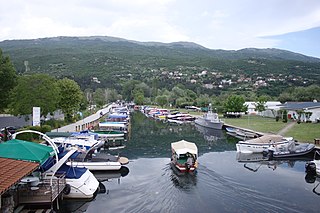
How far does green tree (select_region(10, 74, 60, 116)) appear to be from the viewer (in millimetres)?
34031

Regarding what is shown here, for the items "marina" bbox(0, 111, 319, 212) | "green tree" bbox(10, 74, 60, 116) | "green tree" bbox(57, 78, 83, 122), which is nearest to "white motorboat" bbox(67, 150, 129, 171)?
"marina" bbox(0, 111, 319, 212)

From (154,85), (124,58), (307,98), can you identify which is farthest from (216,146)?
(124,58)

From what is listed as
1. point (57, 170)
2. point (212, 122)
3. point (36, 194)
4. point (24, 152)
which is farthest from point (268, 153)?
point (212, 122)

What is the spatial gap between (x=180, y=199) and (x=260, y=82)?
12367 cm

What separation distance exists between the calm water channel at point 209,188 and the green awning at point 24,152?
9.28 feet

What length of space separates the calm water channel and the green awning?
111 inches

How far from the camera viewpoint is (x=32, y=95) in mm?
34750

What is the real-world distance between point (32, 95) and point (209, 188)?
82.8 ft

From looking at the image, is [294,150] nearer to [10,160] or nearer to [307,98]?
[10,160]

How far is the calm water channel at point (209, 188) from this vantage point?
14.7 metres

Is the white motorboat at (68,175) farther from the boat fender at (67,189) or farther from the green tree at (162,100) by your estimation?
the green tree at (162,100)

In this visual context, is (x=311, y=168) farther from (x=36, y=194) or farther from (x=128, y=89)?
(x=128, y=89)

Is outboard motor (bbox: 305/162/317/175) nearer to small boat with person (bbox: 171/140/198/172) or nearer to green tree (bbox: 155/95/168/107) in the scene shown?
small boat with person (bbox: 171/140/198/172)

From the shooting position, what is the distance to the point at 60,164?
15.5 m
